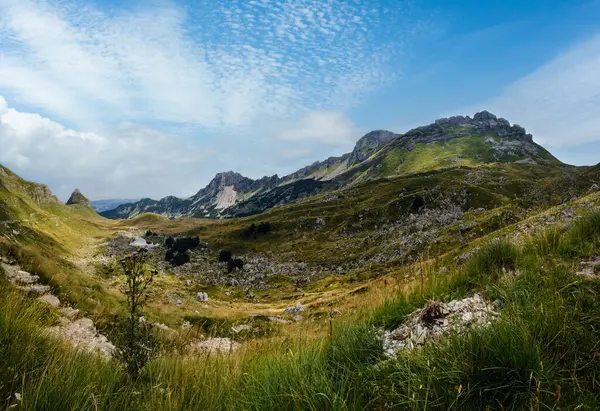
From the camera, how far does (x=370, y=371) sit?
171 inches

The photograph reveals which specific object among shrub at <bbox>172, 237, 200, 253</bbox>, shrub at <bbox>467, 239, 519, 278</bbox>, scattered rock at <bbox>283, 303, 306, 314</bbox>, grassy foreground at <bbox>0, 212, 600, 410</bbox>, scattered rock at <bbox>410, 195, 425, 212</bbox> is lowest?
scattered rock at <bbox>283, 303, 306, 314</bbox>

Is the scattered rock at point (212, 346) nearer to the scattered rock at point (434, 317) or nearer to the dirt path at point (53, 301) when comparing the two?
the scattered rock at point (434, 317)

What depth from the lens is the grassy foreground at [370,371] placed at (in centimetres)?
352

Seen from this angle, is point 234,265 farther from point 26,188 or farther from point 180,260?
point 26,188

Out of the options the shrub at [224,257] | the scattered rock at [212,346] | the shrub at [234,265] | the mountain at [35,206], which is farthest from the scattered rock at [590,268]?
the mountain at [35,206]

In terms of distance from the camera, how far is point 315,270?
7525cm

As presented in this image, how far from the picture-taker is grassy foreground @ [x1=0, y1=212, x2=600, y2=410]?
11.6ft

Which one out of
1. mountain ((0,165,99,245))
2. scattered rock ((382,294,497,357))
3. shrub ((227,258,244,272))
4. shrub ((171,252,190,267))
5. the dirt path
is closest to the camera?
scattered rock ((382,294,497,357))

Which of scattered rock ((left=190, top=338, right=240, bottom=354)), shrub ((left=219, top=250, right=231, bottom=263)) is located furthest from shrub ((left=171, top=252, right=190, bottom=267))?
scattered rock ((left=190, top=338, right=240, bottom=354))

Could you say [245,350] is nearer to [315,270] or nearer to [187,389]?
[187,389]

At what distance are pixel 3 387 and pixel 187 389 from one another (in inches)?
82.2

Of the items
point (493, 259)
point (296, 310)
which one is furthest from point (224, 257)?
point (493, 259)

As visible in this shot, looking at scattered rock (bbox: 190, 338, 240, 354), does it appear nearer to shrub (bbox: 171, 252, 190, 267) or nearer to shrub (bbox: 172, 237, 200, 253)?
shrub (bbox: 171, 252, 190, 267)

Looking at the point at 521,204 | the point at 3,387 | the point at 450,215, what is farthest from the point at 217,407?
the point at 450,215
